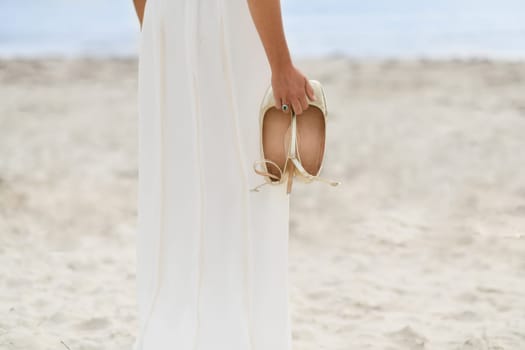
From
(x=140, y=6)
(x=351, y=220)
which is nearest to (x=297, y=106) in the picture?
(x=140, y=6)

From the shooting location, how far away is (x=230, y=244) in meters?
1.87

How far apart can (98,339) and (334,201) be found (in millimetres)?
1994

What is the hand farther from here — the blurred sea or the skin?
the blurred sea

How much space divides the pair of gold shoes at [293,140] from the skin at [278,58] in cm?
3

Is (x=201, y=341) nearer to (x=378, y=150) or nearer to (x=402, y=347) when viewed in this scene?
(x=402, y=347)

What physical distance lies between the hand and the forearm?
0.06 ft

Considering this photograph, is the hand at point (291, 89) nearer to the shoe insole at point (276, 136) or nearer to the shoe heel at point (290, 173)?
the shoe insole at point (276, 136)

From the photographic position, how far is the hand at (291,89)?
5.67 ft

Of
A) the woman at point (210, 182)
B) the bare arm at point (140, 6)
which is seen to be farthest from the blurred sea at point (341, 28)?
the woman at point (210, 182)

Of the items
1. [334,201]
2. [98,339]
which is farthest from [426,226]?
[98,339]

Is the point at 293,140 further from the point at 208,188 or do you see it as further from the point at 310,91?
the point at 208,188

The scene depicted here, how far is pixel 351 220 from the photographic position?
13.2 ft

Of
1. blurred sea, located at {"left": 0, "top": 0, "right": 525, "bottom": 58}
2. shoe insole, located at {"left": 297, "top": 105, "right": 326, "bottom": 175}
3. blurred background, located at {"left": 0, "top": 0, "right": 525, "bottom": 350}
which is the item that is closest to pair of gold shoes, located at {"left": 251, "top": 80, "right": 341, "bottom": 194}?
shoe insole, located at {"left": 297, "top": 105, "right": 326, "bottom": 175}

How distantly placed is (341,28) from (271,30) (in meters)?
13.3
